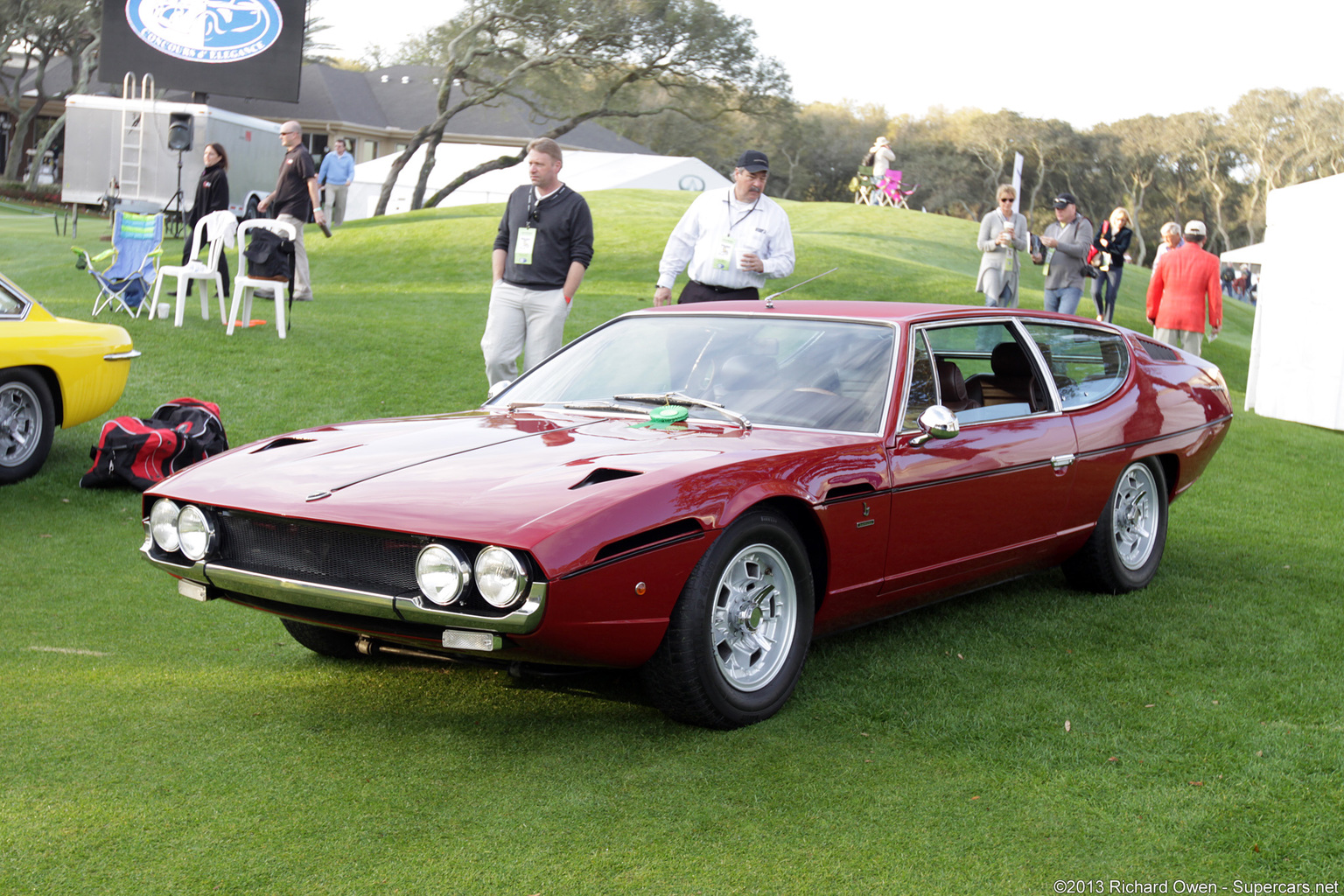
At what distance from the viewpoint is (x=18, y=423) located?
23.3 ft

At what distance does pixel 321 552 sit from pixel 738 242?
4218 mm

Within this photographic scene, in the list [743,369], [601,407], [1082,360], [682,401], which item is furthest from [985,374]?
[601,407]

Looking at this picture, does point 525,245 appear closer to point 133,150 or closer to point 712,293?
point 712,293

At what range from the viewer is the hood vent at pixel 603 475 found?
3520 mm

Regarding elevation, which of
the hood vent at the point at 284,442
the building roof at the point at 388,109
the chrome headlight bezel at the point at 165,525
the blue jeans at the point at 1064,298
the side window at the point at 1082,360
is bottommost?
the chrome headlight bezel at the point at 165,525

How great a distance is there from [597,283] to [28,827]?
16320 millimetres

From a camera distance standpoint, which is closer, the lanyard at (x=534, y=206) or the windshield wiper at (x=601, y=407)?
the windshield wiper at (x=601, y=407)

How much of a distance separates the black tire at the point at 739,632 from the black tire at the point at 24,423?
5.08m

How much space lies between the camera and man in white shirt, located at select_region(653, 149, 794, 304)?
23.4 ft

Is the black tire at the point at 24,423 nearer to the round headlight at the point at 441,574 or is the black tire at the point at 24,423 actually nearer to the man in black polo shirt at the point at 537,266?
the man in black polo shirt at the point at 537,266

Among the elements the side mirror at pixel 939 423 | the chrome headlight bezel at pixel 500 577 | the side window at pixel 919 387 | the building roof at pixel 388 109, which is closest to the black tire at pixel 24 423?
the chrome headlight bezel at pixel 500 577

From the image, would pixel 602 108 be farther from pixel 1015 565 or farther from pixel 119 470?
pixel 1015 565

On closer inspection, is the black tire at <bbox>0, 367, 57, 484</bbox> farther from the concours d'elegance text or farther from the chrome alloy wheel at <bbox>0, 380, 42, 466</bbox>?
the concours d'elegance text

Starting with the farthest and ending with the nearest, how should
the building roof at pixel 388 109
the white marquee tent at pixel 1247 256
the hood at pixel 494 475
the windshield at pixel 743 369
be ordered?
the building roof at pixel 388 109, the white marquee tent at pixel 1247 256, the windshield at pixel 743 369, the hood at pixel 494 475
